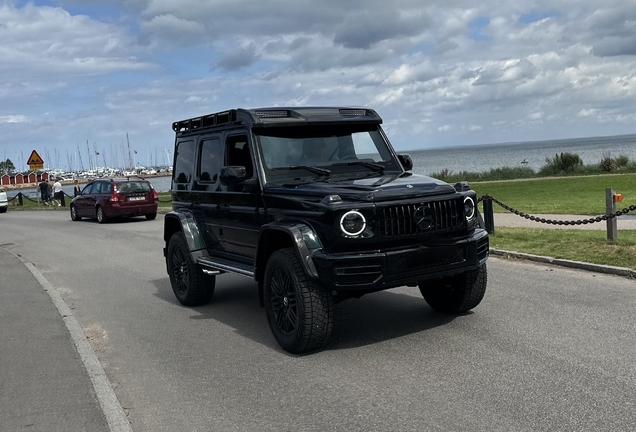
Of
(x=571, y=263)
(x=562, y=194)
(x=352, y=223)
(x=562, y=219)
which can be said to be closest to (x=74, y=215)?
(x=562, y=194)

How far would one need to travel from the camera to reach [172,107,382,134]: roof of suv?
6.95m

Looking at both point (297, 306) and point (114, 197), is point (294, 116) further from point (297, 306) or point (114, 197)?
point (114, 197)

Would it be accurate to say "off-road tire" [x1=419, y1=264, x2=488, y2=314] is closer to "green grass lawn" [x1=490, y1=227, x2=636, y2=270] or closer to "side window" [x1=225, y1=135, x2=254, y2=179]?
"side window" [x1=225, y1=135, x2=254, y2=179]

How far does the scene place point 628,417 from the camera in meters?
4.24

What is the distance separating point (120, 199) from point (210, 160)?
16.0 metres

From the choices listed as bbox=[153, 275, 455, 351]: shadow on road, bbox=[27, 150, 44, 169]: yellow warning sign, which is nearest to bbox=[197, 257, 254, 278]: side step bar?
bbox=[153, 275, 455, 351]: shadow on road

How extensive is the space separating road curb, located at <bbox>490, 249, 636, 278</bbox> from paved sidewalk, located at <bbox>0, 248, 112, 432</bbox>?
668cm

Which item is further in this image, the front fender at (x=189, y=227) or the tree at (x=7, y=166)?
the tree at (x=7, y=166)

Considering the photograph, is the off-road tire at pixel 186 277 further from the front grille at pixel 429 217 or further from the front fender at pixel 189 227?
the front grille at pixel 429 217

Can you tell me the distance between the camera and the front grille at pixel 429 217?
227 inches

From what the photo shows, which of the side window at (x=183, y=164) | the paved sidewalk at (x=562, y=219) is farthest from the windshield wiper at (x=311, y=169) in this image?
the paved sidewalk at (x=562, y=219)

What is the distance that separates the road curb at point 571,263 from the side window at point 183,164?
542 cm

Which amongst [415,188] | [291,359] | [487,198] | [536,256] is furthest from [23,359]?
[487,198]

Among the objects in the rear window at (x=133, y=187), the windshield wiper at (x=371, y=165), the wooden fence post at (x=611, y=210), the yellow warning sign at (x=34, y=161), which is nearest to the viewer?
the windshield wiper at (x=371, y=165)
